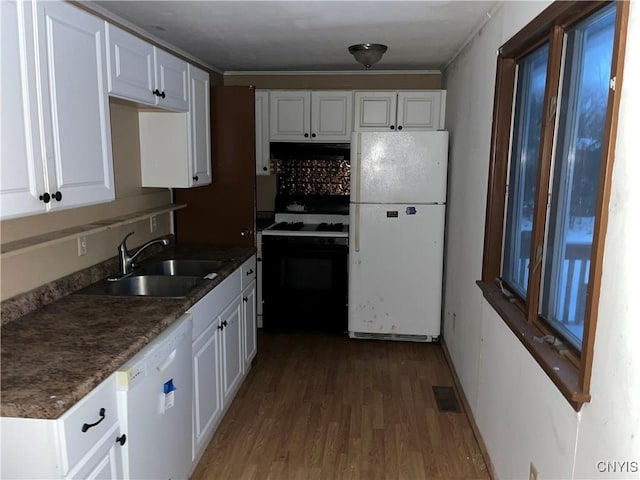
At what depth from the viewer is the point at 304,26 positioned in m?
2.87

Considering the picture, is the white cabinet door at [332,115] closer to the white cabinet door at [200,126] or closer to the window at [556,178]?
the white cabinet door at [200,126]

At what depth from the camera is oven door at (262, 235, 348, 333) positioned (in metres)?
4.09

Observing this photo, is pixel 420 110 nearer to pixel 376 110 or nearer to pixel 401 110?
pixel 401 110

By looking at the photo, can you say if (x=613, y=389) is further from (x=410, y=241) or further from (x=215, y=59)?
(x=215, y=59)

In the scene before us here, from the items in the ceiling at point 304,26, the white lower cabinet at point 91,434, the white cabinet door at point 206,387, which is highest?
the ceiling at point 304,26

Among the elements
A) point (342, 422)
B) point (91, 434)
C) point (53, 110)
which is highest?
point (53, 110)

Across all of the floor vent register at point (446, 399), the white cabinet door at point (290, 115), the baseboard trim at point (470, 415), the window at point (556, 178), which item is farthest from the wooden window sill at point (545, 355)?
the white cabinet door at point (290, 115)

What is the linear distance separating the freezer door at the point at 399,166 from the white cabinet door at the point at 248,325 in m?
1.15

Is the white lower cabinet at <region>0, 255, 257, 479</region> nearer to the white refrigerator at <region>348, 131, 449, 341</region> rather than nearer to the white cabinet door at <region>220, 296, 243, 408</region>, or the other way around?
the white cabinet door at <region>220, 296, 243, 408</region>

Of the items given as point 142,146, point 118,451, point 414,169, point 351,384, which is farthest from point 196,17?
point 351,384

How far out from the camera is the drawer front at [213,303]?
2354 mm

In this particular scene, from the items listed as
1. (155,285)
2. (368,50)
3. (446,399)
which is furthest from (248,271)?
(368,50)

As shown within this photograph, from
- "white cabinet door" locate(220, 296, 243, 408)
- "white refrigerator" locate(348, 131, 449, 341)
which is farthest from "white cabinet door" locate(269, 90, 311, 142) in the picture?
"white cabinet door" locate(220, 296, 243, 408)

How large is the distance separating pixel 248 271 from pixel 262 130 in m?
1.48
